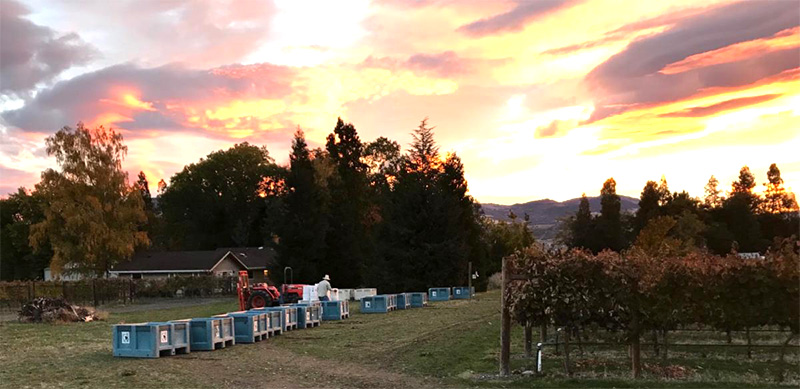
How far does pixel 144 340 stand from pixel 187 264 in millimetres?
54295

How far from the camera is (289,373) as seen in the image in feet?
45.5

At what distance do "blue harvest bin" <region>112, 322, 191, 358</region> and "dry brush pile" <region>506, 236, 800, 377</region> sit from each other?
8.57 m

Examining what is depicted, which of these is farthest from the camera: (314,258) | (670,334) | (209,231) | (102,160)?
(209,231)

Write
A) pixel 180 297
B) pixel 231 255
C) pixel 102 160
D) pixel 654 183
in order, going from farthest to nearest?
pixel 654 183, pixel 231 255, pixel 102 160, pixel 180 297

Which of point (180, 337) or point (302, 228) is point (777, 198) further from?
point (180, 337)

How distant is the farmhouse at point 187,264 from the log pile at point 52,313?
34298mm

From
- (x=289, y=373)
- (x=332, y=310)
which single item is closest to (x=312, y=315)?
(x=332, y=310)

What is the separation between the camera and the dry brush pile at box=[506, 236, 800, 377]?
444 inches

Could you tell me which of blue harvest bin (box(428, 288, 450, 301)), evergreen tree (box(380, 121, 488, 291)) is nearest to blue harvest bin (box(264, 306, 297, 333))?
blue harvest bin (box(428, 288, 450, 301))

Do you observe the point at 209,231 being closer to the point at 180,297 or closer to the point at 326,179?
the point at 326,179

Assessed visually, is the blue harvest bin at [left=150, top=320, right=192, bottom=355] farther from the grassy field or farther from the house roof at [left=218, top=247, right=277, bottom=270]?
the house roof at [left=218, top=247, right=277, bottom=270]

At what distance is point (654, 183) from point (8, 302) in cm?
8860

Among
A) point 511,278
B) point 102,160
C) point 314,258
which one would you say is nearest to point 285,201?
point 314,258

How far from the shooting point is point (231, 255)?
230ft
